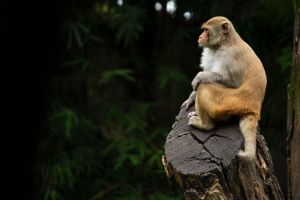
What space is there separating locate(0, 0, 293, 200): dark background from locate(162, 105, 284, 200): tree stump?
4.52m

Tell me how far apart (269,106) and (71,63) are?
11.5 ft

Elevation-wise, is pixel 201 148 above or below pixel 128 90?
above

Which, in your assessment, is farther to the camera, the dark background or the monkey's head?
the dark background

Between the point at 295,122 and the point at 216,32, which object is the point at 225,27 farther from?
the point at 295,122

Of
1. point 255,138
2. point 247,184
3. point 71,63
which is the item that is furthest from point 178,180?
point 71,63

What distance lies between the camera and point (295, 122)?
→ 4191mm

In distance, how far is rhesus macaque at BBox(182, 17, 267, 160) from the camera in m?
4.20

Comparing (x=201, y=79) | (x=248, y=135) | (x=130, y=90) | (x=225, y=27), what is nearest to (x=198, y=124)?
(x=248, y=135)

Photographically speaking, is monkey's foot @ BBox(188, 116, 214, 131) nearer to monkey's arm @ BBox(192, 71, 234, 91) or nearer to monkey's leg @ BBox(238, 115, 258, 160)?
monkey's leg @ BBox(238, 115, 258, 160)

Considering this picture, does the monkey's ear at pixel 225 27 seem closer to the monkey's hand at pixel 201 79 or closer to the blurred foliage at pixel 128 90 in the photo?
the monkey's hand at pixel 201 79

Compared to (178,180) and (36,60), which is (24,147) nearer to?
(36,60)

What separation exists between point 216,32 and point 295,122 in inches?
44.1

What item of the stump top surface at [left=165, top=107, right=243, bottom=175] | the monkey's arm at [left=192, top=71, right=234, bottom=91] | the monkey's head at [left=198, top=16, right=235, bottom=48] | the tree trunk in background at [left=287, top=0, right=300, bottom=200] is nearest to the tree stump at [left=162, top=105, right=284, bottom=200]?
the stump top surface at [left=165, top=107, right=243, bottom=175]

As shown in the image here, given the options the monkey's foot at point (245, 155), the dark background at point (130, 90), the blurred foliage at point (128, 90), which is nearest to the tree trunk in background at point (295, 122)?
the monkey's foot at point (245, 155)
